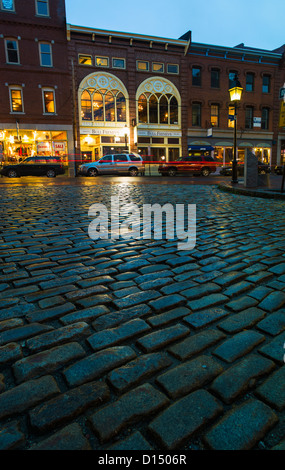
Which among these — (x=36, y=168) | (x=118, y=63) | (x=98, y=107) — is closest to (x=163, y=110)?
(x=118, y=63)

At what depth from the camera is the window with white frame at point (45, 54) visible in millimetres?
24594

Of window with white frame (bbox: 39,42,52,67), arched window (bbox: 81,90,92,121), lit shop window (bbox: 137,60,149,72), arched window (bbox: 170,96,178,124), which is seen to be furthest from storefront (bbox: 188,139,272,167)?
window with white frame (bbox: 39,42,52,67)

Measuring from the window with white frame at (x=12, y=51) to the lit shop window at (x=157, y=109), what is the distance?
11.0 m

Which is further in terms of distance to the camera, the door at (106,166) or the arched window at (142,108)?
the arched window at (142,108)

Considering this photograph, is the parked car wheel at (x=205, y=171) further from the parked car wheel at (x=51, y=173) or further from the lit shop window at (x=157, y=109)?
the parked car wheel at (x=51, y=173)

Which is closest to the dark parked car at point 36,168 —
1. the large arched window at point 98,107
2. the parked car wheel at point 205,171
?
the large arched window at point 98,107

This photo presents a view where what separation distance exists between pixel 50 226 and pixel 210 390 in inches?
162

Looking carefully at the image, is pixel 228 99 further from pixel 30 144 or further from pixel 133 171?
pixel 30 144

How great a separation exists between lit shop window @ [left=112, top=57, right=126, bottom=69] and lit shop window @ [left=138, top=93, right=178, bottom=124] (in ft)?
9.96

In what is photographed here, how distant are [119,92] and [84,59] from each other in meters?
3.97

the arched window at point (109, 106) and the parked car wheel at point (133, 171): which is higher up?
the arched window at point (109, 106)

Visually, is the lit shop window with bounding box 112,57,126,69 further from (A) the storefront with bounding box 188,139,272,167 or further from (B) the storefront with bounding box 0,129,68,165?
(A) the storefront with bounding box 188,139,272,167
